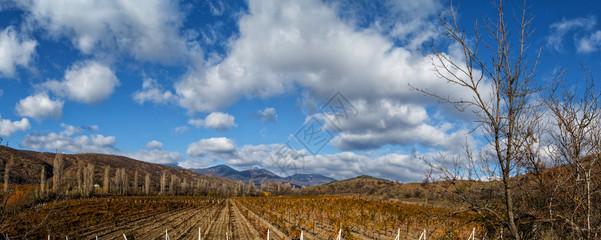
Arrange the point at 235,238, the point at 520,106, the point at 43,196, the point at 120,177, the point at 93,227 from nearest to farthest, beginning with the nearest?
the point at 520,106, the point at 235,238, the point at 93,227, the point at 43,196, the point at 120,177

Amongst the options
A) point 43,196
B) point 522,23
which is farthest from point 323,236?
point 43,196

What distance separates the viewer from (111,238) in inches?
858

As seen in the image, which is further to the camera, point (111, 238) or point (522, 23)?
point (111, 238)

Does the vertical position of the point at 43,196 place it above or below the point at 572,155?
below

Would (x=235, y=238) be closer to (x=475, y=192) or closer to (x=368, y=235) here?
(x=368, y=235)

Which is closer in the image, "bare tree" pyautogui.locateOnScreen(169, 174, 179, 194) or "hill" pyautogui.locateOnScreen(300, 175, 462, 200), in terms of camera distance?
"hill" pyautogui.locateOnScreen(300, 175, 462, 200)

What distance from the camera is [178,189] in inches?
5039

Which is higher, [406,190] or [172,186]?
[406,190]

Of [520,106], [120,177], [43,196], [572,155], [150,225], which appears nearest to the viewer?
[520,106]

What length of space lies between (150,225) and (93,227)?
12.4 feet

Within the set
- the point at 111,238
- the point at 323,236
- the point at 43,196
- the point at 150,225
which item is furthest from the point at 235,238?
the point at 43,196

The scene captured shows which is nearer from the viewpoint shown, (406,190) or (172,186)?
(406,190)

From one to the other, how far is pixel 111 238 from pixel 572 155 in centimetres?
2310

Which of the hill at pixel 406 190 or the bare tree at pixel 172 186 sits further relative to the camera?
the bare tree at pixel 172 186
